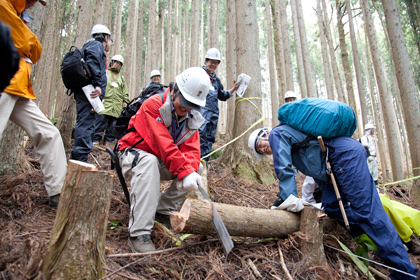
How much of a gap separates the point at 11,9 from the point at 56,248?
6.90 ft

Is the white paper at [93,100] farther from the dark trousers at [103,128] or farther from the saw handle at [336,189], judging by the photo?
the saw handle at [336,189]

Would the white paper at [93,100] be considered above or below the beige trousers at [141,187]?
above

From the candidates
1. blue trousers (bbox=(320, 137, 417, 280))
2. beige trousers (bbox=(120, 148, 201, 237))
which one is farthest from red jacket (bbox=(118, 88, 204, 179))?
blue trousers (bbox=(320, 137, 417, 280))

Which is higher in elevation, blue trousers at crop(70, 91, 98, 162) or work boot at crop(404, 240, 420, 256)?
blue trousers at crop(70, 91, 98, 162)

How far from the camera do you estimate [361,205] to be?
241 cm

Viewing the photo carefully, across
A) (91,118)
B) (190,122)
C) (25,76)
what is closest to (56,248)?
(190,122)

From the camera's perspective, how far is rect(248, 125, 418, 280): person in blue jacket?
2.30 metres

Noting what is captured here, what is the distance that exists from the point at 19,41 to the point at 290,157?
2.75 metres

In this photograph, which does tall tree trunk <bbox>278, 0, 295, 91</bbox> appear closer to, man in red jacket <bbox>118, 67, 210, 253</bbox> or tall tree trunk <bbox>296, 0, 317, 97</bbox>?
tall tree trunk <bbox>296, 0, 317, 97</bbox>

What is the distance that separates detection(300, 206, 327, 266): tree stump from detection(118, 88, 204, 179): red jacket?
1.12 meters

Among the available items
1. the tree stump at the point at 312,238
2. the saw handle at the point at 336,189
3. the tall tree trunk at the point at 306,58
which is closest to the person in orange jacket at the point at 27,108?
the tree stump at the point at 312,238

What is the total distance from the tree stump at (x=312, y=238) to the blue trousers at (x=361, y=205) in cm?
40

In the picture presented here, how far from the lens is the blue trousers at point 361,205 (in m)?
2.28

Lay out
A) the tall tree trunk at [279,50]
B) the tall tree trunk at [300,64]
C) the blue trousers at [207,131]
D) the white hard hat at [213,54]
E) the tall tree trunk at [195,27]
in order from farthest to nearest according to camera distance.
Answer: the tall tree trunk at [195,27], the tall tree trunk at [279,50], the tall tree trunk at [300,64], the white hard hat at [213,54], the blue trousers at [207,131]
